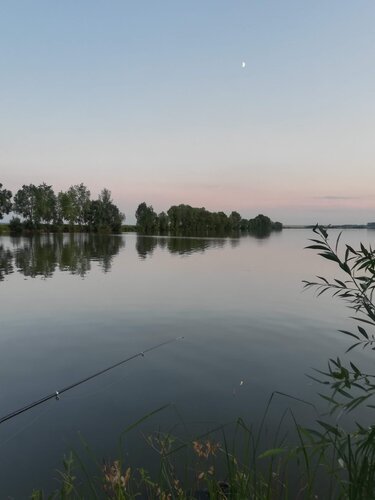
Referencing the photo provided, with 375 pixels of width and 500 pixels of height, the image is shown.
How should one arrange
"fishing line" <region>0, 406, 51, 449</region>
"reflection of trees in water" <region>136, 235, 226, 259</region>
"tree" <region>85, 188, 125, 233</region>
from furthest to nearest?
"tree" <region>85, 188, 125, 233</region>
"reflection of trees in water" <region>136, 235, 226, 259</region>
"fishing line" <region>0, 406, 51, 449</region>

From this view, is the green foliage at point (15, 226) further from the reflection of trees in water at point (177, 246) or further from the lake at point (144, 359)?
the lake at point (144, 359)

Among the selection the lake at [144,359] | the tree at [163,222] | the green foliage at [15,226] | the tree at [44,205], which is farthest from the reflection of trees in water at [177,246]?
the tree at [163,222]

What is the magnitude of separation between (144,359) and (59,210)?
14969 centimetres

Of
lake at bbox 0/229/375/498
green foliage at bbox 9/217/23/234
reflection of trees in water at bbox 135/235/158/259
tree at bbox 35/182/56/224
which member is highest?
tree at bbox 35/182/56/224

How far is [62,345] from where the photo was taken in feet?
41.8

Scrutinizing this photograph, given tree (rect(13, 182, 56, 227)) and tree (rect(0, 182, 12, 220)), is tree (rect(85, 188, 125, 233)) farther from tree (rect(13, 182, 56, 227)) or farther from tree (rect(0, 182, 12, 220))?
tree (rect(0, 182, 12, 220))

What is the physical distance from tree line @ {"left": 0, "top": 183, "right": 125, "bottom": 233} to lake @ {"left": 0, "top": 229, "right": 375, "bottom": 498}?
407 ft

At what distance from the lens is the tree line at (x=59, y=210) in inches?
5285

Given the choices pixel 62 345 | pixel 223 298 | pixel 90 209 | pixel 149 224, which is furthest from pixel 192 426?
pixel 149 224

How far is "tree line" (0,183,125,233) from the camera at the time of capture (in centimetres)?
13425

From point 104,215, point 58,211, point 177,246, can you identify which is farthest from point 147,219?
point 177,246

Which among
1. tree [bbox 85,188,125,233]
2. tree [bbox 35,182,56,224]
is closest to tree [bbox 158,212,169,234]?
tree [bbox 85,188,125,233]

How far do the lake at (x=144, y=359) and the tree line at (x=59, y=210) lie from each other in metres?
124

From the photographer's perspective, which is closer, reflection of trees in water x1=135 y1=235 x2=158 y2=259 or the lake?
the lake
